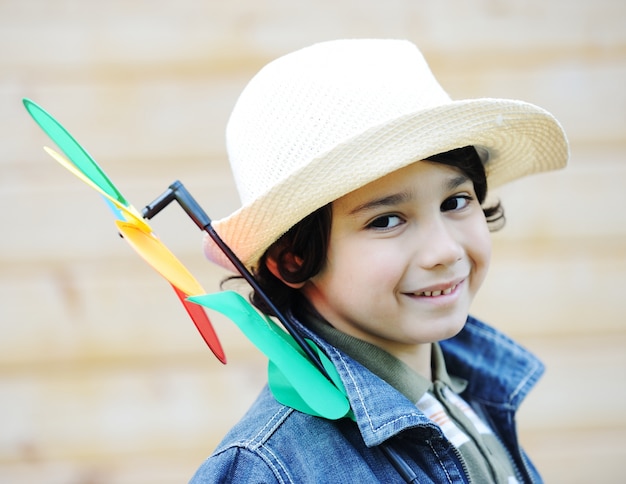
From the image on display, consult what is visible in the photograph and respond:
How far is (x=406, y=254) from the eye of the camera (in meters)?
1.05

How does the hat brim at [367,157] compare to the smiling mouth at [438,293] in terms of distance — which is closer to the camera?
the hat brim at [367,157]

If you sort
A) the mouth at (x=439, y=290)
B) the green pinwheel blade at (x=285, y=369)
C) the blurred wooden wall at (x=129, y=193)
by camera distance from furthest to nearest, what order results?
the blurred wooden wall at (x=129, y=193), the mouth at (x=439, y=290), the green pinwheel blade at (x=285, y=369)

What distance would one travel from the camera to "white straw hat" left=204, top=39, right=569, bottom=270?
3.27ft

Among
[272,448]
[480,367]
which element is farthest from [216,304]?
[480,367]

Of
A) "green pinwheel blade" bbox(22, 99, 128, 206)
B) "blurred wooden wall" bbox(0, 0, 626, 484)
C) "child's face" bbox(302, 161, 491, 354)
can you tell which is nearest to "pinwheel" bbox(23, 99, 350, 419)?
"green pinwheel blade" bbox(22, 99, 128, 206)

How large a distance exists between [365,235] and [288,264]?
0.15 meters

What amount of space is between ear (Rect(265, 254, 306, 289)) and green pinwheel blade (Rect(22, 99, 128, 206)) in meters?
0.26

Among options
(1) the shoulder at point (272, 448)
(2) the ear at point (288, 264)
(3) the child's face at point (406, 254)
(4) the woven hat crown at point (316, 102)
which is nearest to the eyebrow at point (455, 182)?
(3) the child's face at point (406, 254)

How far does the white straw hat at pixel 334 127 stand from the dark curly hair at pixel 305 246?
32 mm

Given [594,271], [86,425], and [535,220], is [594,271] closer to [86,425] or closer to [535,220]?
[535,220]

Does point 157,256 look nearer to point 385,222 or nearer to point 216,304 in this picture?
point 216,304

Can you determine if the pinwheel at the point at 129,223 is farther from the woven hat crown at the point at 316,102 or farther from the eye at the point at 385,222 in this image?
the eye at the point at 385,222

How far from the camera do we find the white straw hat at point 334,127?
1.00 meters

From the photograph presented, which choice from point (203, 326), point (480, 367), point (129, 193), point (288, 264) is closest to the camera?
point (203, 326)
